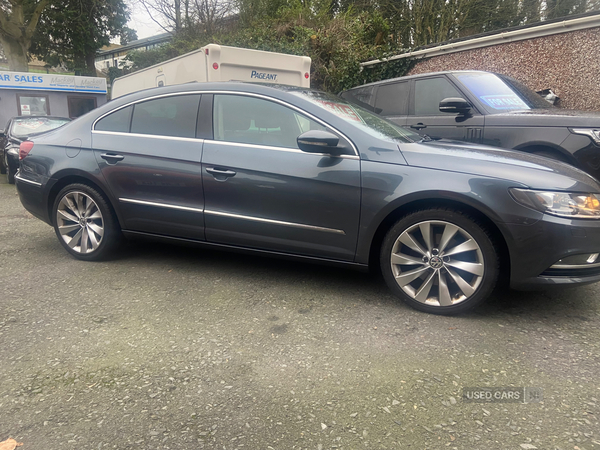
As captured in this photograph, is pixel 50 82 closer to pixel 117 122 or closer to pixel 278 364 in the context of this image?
pixel 117 122

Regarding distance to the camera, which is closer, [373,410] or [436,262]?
[373,410]

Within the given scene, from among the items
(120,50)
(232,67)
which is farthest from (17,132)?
(120,50)

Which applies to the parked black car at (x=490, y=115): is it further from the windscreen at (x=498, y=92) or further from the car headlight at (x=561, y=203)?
the car headlight at (x=561, y=203)

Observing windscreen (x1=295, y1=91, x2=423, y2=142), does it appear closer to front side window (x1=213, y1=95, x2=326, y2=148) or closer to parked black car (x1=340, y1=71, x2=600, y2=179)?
front side window (x1=213, y1=95, x2=326, y2=148)

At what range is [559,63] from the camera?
8.48 metres

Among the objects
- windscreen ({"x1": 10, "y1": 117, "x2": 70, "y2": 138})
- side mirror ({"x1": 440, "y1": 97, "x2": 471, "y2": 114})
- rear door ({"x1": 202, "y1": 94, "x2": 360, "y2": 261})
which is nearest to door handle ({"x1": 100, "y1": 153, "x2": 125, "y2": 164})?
rear door ({"x1": 202, "y1": 94, "x2": 360, "y2": 261})

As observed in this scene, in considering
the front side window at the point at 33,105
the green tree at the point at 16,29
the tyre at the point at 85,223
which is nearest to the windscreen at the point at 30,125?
the tyre at the point at 85,223

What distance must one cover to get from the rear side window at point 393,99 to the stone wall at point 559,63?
3.90 meters

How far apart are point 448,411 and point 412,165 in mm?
1594

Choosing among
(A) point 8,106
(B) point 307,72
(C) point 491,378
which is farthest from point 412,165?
(A) point 8,106

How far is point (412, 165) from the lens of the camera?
3.12m

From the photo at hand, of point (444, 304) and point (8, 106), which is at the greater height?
point (8, 106)

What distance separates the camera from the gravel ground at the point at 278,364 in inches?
78.7

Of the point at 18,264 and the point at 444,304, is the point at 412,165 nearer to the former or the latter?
the point at 444,304
